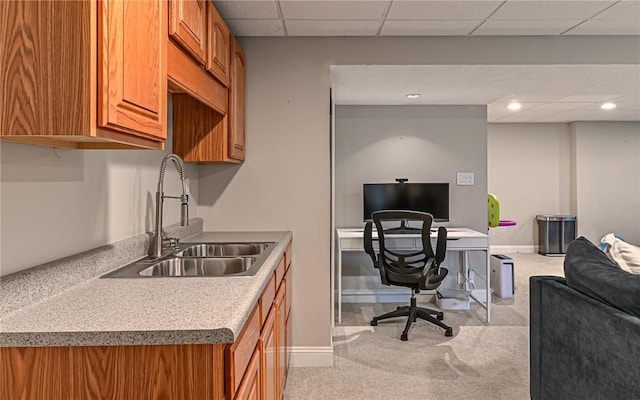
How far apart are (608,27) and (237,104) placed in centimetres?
243

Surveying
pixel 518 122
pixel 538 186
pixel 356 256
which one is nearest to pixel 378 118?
pixel 356 256

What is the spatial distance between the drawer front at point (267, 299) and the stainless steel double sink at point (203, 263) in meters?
0.10

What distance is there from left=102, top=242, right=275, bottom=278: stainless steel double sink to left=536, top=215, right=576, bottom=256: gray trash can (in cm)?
598

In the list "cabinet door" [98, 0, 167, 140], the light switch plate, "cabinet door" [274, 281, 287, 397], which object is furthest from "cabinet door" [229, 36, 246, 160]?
the light switch plate

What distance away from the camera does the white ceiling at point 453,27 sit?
241 cm

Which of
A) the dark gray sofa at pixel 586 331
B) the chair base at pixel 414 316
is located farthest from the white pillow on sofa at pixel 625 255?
the chair base at pixel 414 316

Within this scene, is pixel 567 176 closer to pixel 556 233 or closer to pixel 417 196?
pixel 556 233

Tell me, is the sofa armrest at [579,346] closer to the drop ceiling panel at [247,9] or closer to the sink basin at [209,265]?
the sink basin at [209,265]

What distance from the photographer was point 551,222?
22.6 feet

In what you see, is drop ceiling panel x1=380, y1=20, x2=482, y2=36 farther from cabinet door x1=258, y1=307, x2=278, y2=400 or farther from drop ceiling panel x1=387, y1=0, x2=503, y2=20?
cabinet door x1=258, y1=307, x2=278, y2=400

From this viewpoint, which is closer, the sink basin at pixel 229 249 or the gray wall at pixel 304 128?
the sink basin at pixel 229 249

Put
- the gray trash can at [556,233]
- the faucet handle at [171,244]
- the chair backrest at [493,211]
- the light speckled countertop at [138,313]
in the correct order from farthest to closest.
Answer: the gray trash can at [556,233] → the chair backrest at [493,211] → the faucet handle at [171,244] → the light speckled countertop at [138,313]

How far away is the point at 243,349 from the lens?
1.23 m

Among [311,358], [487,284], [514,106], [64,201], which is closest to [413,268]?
[487,284]
